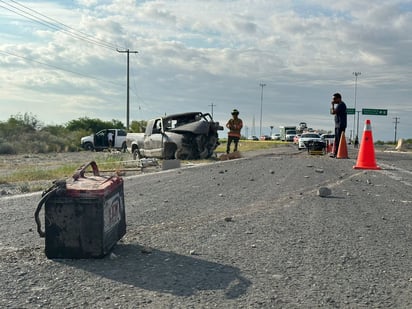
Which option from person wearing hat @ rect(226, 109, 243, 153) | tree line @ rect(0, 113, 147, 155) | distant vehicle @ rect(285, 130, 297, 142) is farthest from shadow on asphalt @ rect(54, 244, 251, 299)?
distant vehicle @ rect(285, 130, 297, 142)

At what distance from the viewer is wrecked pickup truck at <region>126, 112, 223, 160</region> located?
19469 millimetres

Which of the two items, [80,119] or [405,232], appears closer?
[405,232]

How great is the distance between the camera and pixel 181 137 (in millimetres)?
19422

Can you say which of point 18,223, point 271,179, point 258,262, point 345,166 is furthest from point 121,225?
point 345,166

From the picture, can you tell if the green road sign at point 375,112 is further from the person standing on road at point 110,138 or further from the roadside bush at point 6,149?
the roadside bush at point 6,149

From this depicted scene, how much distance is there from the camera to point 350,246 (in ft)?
17.1

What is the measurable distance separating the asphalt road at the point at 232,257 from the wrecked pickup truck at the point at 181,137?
10856 mm

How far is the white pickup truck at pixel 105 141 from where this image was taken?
41.4 m

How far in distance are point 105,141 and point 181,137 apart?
2422 cm

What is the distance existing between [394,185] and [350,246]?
552 centimetres

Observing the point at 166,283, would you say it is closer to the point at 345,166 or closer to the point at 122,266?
the point at 122,266

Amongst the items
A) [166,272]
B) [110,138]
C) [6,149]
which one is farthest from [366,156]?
[6,149]

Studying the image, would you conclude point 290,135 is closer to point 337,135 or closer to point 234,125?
point 234,125

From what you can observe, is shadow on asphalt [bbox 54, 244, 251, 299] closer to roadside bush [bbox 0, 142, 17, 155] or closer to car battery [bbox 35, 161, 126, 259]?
car battery [bbox 35, 161, 126, 259]
